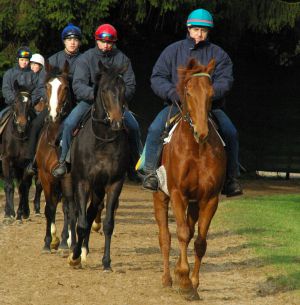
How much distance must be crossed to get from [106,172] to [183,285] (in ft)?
8.51

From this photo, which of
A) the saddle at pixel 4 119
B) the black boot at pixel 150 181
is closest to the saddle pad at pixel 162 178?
the black boot at pixel 150 181

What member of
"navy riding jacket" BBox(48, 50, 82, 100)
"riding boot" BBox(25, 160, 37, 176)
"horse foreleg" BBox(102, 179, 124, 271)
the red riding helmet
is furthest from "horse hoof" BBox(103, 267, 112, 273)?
"riding boot" BBox(25, 160, 37, 176)

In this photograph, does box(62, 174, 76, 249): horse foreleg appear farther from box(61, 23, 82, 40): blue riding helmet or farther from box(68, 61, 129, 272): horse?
box(61, 23, 82, 40): blue riding helmet

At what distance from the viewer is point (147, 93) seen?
30.7 meters

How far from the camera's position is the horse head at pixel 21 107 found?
58.3ft

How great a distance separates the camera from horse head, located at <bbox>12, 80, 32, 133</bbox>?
58.3ft

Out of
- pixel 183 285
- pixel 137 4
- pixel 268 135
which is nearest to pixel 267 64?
pixel 268 135

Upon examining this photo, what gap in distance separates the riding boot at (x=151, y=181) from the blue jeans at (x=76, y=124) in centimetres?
176

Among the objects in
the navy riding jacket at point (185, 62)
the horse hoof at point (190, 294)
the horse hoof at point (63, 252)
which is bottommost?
the horse hoof at point (63, 252)

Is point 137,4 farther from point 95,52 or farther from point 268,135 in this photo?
point 95,52

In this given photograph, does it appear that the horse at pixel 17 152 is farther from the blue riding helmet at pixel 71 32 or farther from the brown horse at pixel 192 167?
the brown horse at pixel 192 167

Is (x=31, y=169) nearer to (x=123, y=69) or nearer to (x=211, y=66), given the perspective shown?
(x=123, y=69)

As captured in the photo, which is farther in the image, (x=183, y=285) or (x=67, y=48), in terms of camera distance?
(x=67, y=48)

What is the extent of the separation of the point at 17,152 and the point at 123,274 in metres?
6.74
